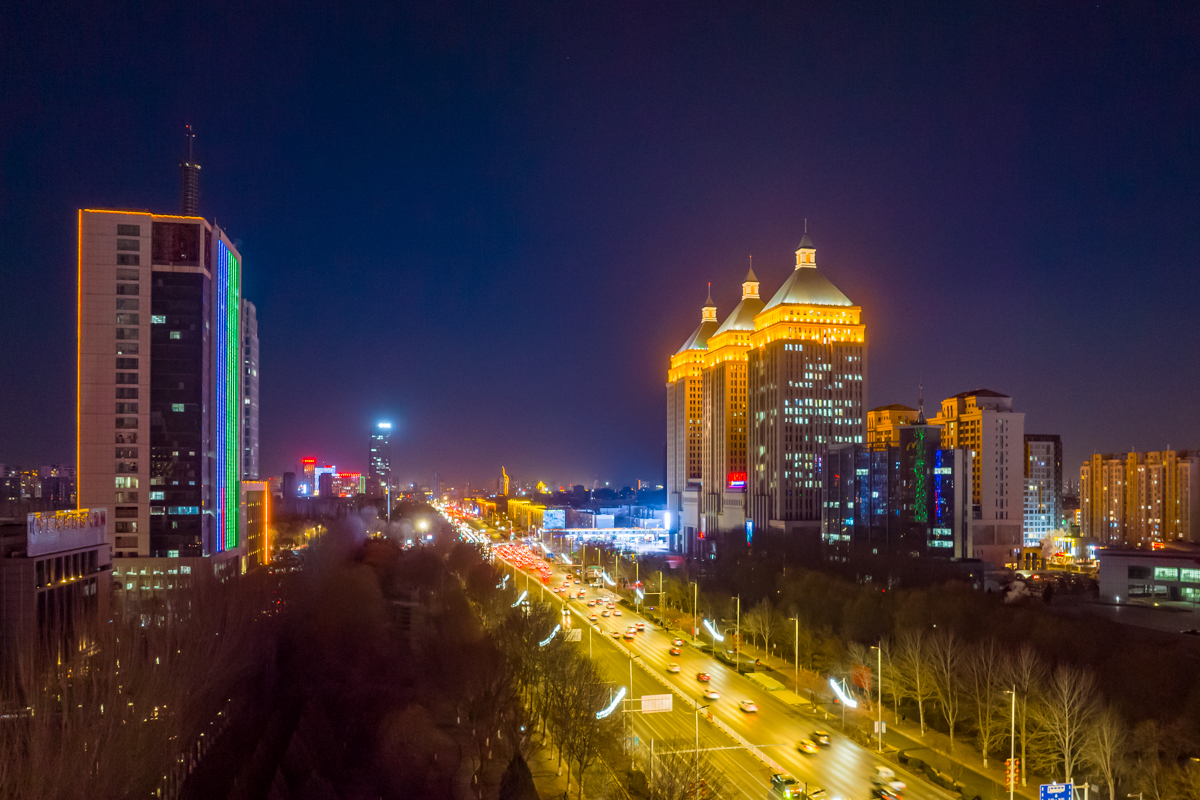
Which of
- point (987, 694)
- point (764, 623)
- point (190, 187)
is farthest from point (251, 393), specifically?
point (987, 694)

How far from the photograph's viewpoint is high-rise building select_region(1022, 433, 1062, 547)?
116 m

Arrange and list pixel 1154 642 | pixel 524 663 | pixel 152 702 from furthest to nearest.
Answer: pixel 524 663 → pixel 1154 642 → pixel 152 702

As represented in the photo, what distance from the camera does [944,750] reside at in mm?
29078

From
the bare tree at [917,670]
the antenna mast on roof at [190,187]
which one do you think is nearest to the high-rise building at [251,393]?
the antenna mast on roof at [190,187]

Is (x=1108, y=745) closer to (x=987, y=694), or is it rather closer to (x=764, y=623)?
(x=987, y=694)

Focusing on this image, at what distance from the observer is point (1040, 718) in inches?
1010

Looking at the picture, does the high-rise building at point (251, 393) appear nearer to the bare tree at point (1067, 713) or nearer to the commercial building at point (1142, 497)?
→ the bare tree at point (1067, 713)

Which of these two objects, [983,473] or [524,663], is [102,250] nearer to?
[524,663]

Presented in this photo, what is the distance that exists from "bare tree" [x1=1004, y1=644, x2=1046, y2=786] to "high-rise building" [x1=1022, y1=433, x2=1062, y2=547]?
95253 millimetres

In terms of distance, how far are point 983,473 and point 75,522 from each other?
84.5m

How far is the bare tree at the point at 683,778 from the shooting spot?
19.0m

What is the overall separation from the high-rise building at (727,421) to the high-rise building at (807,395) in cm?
1187

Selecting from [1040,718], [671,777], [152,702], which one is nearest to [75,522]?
[152,702]

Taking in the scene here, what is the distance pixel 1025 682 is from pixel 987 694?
1426 mm
